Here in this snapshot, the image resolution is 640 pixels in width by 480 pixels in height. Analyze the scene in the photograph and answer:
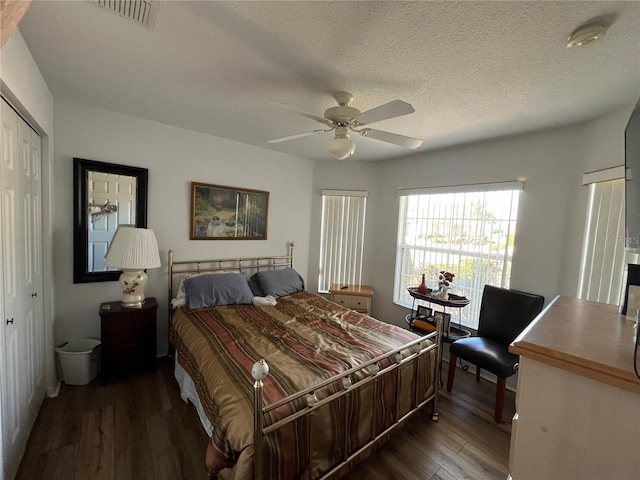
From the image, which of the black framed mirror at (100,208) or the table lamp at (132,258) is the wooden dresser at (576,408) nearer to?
the table lamp at (132,258)

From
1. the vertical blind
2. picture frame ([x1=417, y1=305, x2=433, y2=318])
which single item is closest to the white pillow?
picture frame ([x1=417, y1=305, x2=433, y2=318])

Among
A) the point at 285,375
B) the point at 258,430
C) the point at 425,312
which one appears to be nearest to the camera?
the point at 258,430

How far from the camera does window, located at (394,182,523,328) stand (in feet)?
9.60

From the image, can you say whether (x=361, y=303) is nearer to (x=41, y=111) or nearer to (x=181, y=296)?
(x=181, y=296)

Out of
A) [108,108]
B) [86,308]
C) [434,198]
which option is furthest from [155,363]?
[434,198]

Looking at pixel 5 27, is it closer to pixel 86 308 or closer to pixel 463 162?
pixel 86 308

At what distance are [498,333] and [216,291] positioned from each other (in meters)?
2.91

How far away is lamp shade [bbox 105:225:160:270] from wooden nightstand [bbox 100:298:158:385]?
0.44m

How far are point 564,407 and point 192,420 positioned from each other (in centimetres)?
235

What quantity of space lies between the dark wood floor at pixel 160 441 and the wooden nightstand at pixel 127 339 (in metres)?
0.17

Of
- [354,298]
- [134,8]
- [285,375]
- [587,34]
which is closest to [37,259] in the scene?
[134,8]

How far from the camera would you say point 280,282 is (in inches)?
134

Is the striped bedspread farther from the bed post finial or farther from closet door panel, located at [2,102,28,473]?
closet door panel, located at [2,102,28,473]

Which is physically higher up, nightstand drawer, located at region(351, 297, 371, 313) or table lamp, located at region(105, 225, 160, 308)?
table lamp, located at region(105, 225, 160, 308)
